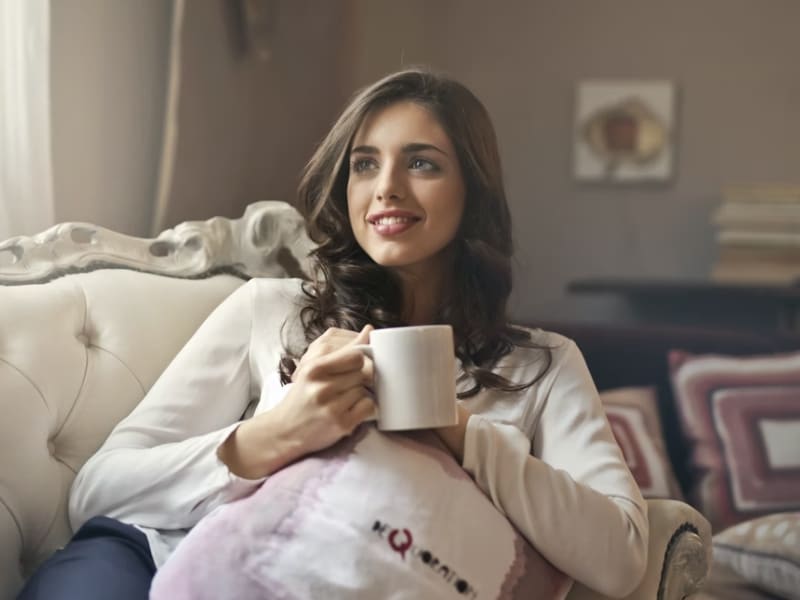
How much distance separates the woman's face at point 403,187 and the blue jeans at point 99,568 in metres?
0.44

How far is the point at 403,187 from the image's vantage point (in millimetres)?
1188

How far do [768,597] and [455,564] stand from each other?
0.90 meters

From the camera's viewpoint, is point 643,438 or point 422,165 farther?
point 643,438

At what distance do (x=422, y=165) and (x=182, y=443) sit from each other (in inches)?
17.7

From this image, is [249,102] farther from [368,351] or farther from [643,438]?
[368,351]

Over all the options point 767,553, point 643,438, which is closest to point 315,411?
point 767,553

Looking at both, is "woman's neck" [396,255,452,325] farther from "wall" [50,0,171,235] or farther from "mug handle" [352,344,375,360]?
"wall" [50,0,171,235]

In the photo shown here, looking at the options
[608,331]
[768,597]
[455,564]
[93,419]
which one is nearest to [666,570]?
A: [455,564]

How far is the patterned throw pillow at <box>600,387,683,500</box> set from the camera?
190 cm

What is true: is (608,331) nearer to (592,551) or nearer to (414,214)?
(414,214)

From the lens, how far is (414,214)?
1194mm

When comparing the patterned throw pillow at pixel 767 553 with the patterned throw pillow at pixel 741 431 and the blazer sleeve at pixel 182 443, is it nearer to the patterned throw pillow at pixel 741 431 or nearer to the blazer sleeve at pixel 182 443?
the patterned throw pillow at pixel 741 431

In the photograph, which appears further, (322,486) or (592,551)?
(592,551)

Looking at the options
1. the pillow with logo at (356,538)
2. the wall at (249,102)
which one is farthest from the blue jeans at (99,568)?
the wall at (249,102)
